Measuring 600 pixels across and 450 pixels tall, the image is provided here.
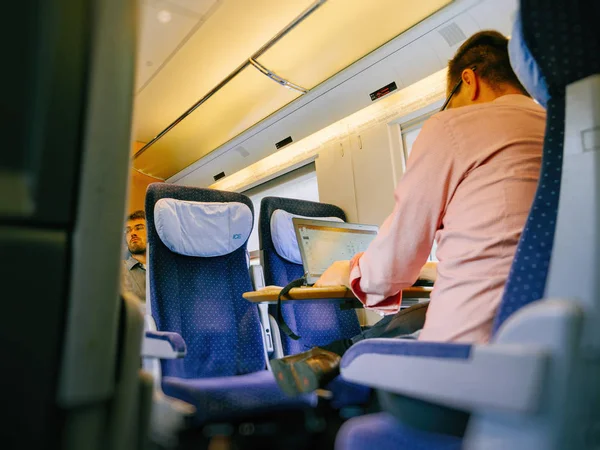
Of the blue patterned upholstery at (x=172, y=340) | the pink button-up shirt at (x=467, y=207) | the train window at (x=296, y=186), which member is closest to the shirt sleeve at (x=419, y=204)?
the pink button-up shirt at (x=467, y=207)

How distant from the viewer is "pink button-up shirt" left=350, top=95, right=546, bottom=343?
1.02m

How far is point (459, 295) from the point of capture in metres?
1.04

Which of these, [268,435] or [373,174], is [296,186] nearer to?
[373,174]

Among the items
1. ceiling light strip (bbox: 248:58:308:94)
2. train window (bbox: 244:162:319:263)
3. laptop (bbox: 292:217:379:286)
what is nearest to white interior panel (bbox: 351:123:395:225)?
ceiling light strip (bbox: 248:58:308:94)

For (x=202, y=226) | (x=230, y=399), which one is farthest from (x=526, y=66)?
(x=202, y=226)

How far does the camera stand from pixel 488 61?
138 cm

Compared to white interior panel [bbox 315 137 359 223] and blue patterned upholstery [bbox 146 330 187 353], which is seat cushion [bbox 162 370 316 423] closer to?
blue patterned upholstery [bbox 146 330 187 353]

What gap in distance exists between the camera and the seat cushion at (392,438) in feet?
2.68

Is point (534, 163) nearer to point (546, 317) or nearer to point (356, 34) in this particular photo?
→ point (546, 317)

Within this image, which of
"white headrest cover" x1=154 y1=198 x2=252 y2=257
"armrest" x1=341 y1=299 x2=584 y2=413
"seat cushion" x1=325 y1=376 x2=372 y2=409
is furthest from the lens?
"white headrest cover" x1=154 y1=198 x2=252 y2=257

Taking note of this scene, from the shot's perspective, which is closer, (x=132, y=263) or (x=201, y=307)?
(x=201, y=307)

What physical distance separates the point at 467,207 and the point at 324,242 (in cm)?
149

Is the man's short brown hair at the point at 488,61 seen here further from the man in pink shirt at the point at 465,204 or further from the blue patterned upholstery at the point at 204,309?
the blue patterned upholstery at the point at 204,309

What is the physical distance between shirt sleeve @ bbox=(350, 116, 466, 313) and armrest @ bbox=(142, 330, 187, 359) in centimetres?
63
